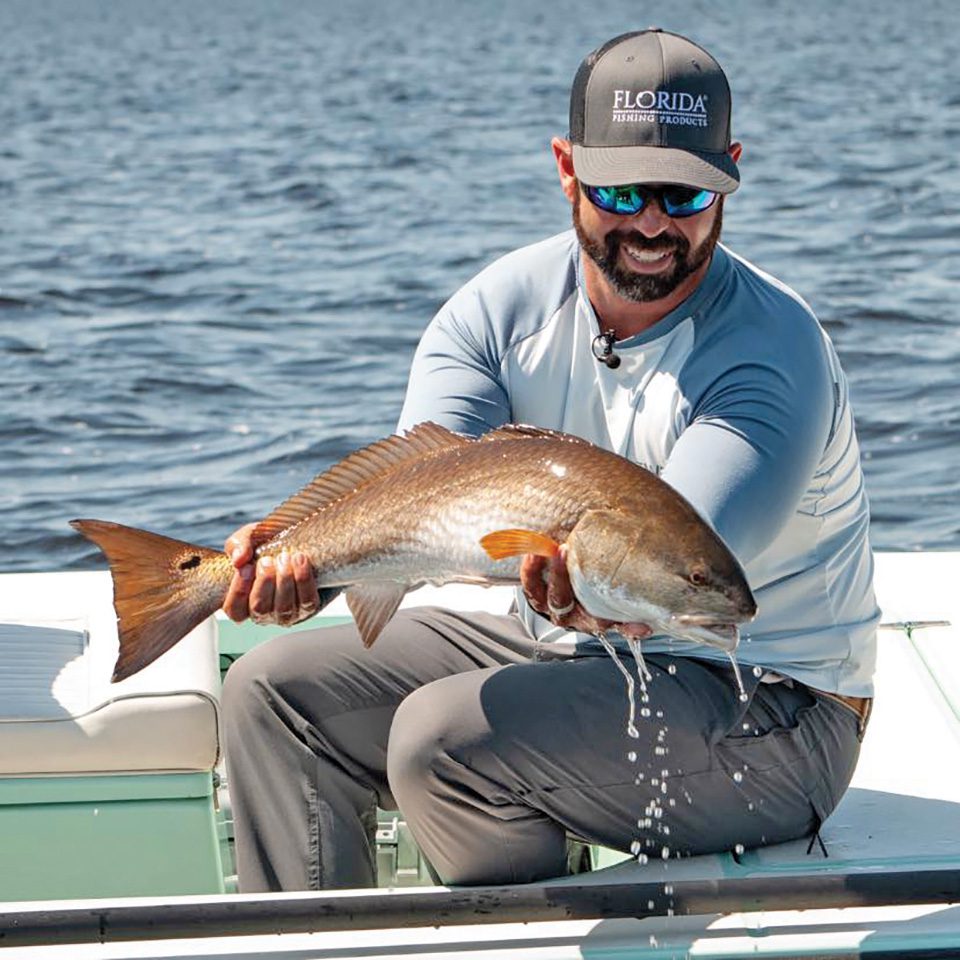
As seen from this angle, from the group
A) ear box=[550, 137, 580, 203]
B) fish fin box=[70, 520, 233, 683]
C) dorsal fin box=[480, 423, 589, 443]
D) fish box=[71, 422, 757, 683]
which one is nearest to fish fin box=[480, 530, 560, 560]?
fish box=[71, 422, 757, 683]

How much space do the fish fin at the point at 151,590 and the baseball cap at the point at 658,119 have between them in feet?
3.34

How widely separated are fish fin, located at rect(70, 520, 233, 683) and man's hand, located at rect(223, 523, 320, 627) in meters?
0.04

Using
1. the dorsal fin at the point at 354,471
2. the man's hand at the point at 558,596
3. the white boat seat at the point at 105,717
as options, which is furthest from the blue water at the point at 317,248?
the man's hand at the point at 558,596

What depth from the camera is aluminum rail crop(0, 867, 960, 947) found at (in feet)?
10.1

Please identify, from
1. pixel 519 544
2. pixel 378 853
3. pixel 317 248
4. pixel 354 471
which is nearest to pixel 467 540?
pixel 519 544

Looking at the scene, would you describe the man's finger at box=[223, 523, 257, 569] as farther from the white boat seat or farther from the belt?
the belt

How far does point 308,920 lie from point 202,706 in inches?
27.3

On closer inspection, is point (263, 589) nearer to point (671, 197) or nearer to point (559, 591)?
point (559, 591)

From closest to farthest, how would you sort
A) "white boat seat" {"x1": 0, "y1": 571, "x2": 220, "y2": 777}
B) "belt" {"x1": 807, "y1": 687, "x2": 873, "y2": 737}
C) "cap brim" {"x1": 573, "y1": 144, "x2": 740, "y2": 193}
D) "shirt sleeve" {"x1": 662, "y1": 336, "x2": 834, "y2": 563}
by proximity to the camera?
1. "shirt sleeve" {"x1": 662, "y1": 336, "x2": 834, "y2": 563}
2. "cap brim" {"x1": 573, "y1": 144, "x2": 740, "y2": 193}
3. "belt" {"x1": 807, "y1": 687, "x2": 873, "y2": 737}
4. "white boat seat" {"x1": 0, "y1": 571, "x2": 220, "y2": 777}

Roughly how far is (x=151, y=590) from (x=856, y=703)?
1.35 m

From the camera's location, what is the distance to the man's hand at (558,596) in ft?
9.70

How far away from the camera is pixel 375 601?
10.7 feet

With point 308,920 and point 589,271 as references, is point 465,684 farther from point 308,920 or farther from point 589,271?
point 589,271

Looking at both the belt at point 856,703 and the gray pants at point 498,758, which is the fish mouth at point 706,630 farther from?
the belt at point 856,703
